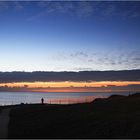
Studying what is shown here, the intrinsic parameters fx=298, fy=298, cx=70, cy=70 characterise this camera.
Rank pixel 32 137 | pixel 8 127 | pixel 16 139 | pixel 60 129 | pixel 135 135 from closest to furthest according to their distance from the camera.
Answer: pixel 135 135 < pixel 16 139 < pixel 32 137 < pixel 60 129 < pixel 8 127

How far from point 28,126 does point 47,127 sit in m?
2.27

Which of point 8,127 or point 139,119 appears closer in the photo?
point 139,119

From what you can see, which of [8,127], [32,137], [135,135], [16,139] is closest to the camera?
[135,135]

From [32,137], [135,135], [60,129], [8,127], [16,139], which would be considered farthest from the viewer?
[8,127]

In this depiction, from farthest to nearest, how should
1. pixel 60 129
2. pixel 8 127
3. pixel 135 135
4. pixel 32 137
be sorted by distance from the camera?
pixel 8 127
pixel 60 129
pixel 32 137
pixel 135 135

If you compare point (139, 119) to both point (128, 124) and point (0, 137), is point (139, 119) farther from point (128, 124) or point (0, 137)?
point (0, 137)

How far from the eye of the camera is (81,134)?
22.2m

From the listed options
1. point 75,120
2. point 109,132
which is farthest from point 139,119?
point 75,120

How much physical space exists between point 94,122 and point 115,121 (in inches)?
79.5

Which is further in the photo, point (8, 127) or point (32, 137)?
point (8, 127)

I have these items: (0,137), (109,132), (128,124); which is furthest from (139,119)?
(0,137)

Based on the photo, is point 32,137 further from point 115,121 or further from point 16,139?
point 115,121

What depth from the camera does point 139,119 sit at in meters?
23.7

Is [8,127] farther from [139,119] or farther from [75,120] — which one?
[139,119]
